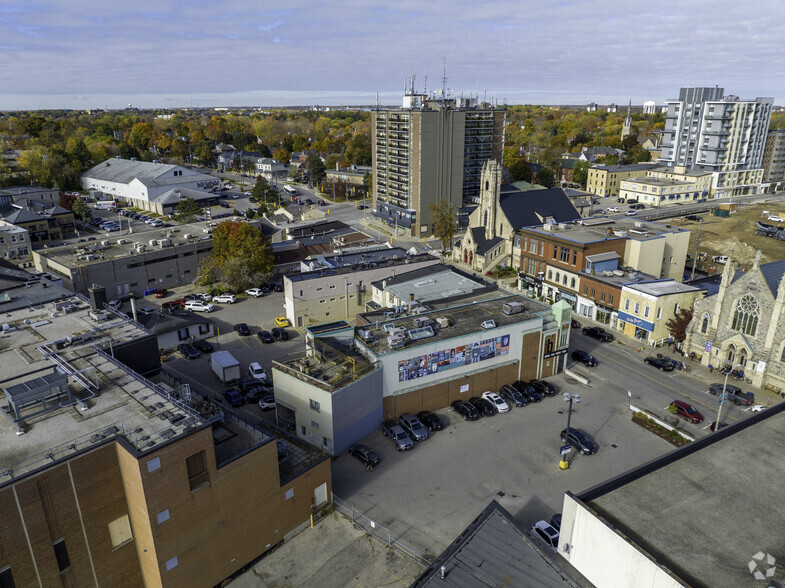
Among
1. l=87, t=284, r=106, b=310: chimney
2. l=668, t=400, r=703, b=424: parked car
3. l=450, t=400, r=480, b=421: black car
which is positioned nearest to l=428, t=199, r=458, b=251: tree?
l=450, t=400, r=480, b=421: black car

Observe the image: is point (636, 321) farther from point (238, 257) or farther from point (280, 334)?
point (238, 257)

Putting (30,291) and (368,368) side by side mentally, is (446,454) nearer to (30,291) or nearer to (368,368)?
(368,368)

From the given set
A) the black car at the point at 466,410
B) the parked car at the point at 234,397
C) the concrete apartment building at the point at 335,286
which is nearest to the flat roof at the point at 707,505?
the black car at the point at 466,410

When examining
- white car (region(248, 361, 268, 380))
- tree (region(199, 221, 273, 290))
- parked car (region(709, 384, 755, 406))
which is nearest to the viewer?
parked car (region(709, 384, 755, 406))

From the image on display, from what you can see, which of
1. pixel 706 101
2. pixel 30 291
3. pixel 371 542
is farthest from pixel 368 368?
pixel 706 101

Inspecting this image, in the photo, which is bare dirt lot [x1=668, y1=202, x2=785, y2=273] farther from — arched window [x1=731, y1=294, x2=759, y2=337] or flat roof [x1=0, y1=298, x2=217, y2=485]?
flat roof [x1=0, y1=298, x2=217, y2=485]

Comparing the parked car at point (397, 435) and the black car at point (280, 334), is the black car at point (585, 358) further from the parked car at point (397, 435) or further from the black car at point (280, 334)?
the black car at point (280, 334)

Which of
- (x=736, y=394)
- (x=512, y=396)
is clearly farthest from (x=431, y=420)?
(x=736, y=394)
